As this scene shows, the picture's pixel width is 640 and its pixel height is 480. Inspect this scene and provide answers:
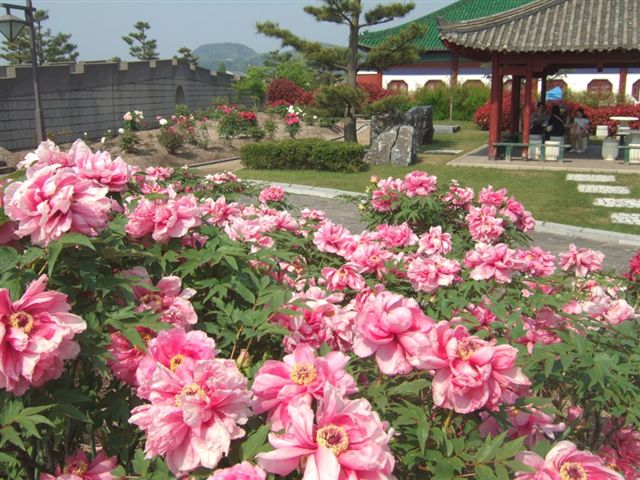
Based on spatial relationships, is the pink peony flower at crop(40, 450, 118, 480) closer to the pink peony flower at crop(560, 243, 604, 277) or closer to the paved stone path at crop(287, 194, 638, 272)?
the pink peony flower at crop(560, 243, 604, 277)

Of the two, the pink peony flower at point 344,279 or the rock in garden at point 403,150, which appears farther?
the rock in garden at point 403,150

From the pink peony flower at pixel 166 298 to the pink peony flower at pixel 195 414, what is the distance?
447 millimetres

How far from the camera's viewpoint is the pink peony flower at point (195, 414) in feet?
4.37

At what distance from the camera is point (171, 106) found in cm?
2909

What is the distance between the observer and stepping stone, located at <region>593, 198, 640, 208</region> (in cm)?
1163

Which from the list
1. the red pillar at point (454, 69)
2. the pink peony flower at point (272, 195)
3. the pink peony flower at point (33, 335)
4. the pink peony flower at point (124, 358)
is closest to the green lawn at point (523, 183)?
the pink peony flower at point (272, 195)

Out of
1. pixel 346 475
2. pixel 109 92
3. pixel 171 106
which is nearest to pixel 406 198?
pixel 346 475

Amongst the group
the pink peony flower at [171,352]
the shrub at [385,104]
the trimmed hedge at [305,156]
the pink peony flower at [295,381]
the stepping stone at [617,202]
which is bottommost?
the stepping stone at [617,202]

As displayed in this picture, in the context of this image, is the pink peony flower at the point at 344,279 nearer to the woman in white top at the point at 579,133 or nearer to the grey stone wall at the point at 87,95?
the grey stone wall at the point at 87,95

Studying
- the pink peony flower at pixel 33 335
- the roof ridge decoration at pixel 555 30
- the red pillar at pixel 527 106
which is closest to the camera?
the pink peony flower at pixel 33 335

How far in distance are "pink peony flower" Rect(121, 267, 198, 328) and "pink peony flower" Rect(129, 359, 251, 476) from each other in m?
0.45

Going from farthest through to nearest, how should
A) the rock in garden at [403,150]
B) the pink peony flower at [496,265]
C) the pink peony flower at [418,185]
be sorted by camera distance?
the rock in garden at [403,150] → the pink peony flower at [418,185] → the pink peony flower at [496,265]

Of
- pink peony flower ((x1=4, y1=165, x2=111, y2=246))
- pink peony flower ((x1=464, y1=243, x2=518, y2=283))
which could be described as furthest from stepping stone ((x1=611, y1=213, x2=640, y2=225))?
pink peony flower ((x1=4, y1=165, x2=111, y2=246))

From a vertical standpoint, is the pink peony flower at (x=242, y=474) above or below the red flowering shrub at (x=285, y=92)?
below
